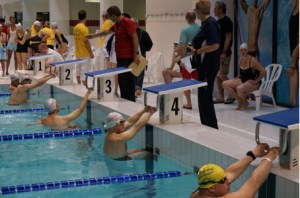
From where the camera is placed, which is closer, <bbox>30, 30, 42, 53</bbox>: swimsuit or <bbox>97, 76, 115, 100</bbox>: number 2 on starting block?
<bbox>97, 76, 115, 100</bbox>: number 2 on starting block

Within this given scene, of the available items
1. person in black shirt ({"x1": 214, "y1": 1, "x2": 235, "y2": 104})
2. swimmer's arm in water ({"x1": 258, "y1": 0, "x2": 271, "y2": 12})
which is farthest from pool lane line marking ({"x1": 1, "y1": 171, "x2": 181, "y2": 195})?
swimmer's arm in water ({"x1": 258, "y1": 0, "x2": 271, "y2": 12})

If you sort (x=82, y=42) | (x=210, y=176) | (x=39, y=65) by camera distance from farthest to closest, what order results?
(x=39, y=65) < (x=82, y=42) < (x=210, y=176)

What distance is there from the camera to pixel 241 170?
98.6 inches

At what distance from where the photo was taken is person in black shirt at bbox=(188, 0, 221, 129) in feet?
13.9

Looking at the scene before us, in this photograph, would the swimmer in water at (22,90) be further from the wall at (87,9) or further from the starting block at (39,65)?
the wall at (87,9)

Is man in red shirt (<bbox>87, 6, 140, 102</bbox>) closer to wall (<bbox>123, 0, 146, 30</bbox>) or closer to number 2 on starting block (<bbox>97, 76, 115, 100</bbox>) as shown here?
number 2 on starting block (<bbox>97, 76, 115, 100</bbox>)

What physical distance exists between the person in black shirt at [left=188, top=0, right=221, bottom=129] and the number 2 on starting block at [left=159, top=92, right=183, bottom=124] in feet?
0.97

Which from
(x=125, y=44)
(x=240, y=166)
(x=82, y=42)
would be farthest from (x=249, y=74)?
(x=240, y=166)

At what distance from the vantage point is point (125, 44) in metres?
5.82

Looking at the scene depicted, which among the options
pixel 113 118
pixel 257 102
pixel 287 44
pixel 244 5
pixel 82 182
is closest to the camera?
pixel 82 182

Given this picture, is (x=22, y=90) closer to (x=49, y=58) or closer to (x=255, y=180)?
(x=49, y=58)

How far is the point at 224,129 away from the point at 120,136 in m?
1.65

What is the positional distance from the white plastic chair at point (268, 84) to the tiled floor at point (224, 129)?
192 millimetres

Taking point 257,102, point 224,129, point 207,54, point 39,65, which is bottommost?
point 224,129
